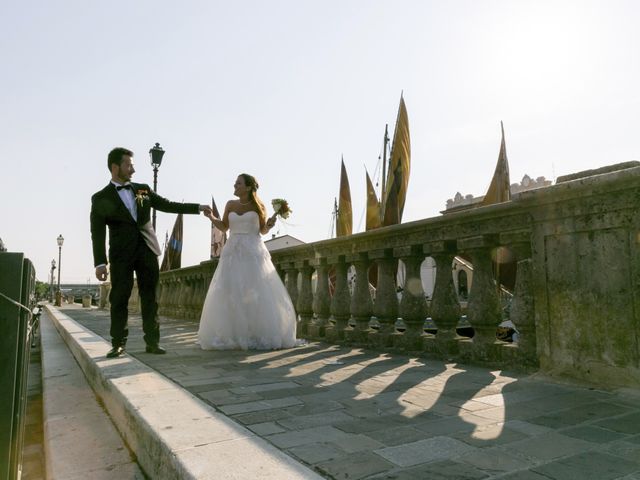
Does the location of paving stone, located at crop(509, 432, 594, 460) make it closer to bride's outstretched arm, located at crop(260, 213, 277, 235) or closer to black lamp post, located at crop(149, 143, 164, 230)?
bride's outstretched arm, located at crop(260, 213, 277, 235)

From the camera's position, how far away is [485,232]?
12.5 ft

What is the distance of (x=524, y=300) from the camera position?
11.2 feet

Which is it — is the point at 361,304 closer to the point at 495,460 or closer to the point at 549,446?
the point at 549,446

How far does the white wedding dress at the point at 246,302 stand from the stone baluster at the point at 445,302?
1836 mm

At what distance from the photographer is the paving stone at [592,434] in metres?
1.98

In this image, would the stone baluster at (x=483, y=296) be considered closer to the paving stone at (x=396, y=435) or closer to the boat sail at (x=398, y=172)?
the paving stone at (x=396, y=435)

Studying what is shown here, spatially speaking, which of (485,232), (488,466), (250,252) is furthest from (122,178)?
(488,466)

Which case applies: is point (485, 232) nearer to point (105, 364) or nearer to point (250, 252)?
point (250, 252)

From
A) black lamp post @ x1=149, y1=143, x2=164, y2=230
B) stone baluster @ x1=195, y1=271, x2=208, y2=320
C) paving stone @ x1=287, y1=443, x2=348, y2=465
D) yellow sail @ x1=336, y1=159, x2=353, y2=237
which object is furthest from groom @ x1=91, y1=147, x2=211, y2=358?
yellow sail @ x1=336, y1=159, x2=353, y2=237

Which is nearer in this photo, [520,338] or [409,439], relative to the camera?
[409,439]

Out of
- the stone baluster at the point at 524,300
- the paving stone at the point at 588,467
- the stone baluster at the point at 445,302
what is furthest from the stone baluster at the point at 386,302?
the paving stone at the point at 588,467

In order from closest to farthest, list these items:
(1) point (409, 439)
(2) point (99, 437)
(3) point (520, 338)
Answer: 1. (1) point (409, 439)
2. (2) point (99, 437)
3. (3) point (520, 338)

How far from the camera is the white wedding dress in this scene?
521 cm

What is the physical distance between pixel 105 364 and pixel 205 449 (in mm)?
2321
